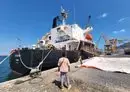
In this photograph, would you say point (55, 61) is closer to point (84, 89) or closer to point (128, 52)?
point (84, 89)

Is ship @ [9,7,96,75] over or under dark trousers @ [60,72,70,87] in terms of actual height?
over

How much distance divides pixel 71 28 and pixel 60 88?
14448mm

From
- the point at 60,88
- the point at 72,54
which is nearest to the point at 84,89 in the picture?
the point at 60,88

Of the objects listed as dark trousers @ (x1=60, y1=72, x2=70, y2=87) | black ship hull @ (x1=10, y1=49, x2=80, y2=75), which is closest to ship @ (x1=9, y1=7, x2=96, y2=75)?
black ship hull @ (x1=10, y1=49, x2=80, y2=75)

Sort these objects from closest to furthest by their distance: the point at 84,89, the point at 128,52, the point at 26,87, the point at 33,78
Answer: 1. the point at 84,89
2. the point at 26,87
3. the point at 33,78
4. the point at 128,52

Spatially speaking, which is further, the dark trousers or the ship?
the ship

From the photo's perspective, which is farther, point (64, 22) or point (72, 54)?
point (64, 22)

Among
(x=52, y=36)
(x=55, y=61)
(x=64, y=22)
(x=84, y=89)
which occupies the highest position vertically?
(x=64, y=22)

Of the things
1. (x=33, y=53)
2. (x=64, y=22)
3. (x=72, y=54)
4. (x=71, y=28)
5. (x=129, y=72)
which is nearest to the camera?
(x=129, y=72)

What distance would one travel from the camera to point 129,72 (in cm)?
783

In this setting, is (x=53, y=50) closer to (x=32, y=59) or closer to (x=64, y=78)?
(x=32, y=59)

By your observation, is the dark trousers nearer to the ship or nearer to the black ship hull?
the ship

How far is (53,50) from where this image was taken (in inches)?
537

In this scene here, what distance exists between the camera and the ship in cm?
1262
